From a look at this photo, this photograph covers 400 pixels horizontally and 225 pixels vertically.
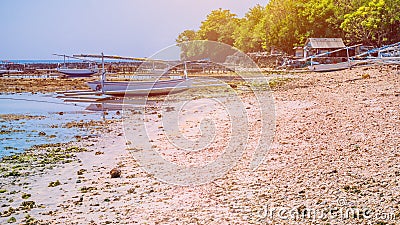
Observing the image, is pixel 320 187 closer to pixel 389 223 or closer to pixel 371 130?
pixel 389 223

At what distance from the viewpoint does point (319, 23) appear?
2042 inches

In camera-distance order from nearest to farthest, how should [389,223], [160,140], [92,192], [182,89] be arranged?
[389,223] → [92,192] → [160,140] → [182,89]

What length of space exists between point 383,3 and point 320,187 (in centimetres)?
3944

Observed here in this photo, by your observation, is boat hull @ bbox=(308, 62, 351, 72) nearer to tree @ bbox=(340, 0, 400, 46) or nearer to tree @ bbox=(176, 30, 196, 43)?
tree @ bbox=(340, 0, 400, 46)

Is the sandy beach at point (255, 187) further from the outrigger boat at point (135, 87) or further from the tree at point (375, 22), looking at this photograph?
the tree at point (375, 22)

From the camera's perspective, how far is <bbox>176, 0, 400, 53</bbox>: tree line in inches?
1654

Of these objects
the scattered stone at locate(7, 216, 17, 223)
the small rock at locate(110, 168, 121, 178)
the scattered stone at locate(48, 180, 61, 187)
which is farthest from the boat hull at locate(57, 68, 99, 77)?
the scattered stone at locate(7, 216, 17, 223)

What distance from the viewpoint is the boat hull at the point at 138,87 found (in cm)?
3086

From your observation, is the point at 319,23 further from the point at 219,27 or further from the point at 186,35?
the point at 186,35

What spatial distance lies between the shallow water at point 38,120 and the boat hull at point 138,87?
3150 mm

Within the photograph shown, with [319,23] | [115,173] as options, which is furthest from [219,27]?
[115,173]

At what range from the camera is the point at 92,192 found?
813cm

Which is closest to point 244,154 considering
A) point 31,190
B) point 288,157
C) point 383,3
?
point 288,157

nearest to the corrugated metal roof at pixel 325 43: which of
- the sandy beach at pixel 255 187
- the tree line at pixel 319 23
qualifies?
the tree line at pixel 319 23
